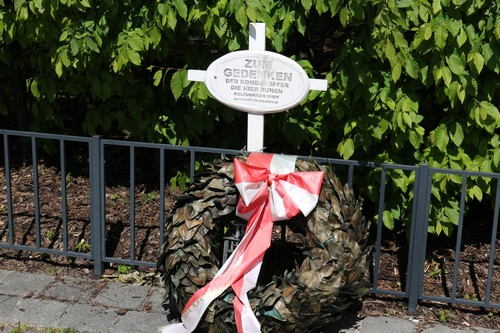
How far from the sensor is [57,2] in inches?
209

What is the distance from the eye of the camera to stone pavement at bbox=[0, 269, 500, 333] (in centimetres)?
488

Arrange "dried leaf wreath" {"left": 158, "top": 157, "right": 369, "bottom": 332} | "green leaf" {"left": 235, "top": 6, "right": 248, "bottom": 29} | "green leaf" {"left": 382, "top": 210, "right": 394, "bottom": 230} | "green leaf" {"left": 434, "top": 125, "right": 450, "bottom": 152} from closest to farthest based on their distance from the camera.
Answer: "dried leaf wreath" {"left": 158, "top": 157, "right": 369, "bottom": 332} → "green leaf" {"left": 235, "top": 6, "right": 248, "bottom": 29} → "green leaf" {"left": 434, "top": 125, "right": 450, "bottom": 152} → "green leaf" {"left": 382, "top": 210, "right": 394, "bottom": 230}

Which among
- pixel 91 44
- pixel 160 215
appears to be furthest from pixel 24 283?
pixel 91 44

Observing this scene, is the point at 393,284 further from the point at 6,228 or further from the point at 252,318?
the point at 6,228

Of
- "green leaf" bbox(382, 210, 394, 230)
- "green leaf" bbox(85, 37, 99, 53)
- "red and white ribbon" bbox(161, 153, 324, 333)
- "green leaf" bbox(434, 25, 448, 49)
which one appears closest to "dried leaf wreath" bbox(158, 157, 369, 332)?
"red and white ribbon" bbox(161, 153, 324, 333)

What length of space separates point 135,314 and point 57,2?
2.18 metres

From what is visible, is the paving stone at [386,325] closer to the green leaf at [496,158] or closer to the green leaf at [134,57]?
the green leaf at [496,158]

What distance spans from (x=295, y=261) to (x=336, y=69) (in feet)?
5.16

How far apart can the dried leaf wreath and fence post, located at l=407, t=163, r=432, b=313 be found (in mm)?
427

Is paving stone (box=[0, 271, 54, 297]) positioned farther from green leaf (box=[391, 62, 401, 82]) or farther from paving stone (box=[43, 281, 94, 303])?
green leaf (box=[391, 62, 401, 82])

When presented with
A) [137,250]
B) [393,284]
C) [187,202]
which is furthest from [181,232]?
[393,284]

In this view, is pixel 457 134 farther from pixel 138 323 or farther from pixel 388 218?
pixel 138 323

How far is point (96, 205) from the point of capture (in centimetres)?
538

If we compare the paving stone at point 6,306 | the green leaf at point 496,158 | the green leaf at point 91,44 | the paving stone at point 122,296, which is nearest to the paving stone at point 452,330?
the green leaf at point 496,158
